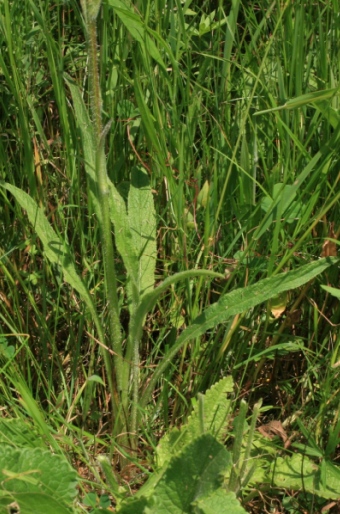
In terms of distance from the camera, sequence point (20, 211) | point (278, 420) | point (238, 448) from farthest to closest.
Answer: point (20, 211)
point (278, 420)
point (238, 448)

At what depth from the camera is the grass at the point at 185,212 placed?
62.6 inches

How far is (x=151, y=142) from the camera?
1644 mm

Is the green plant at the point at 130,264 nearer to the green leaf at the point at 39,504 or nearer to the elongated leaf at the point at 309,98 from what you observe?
the elongated leaf at the point at 309,98

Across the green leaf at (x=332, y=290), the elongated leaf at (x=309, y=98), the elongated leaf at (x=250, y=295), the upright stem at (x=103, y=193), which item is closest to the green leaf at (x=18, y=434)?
the upright stem at (x=103, y=193)

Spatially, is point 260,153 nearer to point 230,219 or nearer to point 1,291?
point 230,219

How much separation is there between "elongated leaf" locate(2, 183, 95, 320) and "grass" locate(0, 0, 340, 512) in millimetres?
56

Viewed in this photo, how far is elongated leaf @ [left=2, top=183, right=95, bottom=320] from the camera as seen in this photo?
4.98 feet

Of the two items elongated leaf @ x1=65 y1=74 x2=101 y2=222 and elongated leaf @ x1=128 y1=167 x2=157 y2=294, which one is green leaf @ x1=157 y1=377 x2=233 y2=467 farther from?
elongated leaf @ x1=65 y1=74 x2=101 y2=222

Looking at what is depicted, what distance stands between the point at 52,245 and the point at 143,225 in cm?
22

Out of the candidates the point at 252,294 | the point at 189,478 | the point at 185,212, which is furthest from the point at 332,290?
the point at 189,478

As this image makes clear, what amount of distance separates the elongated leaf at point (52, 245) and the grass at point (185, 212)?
0.06m

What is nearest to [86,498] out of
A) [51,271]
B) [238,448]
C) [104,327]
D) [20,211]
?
[238,448]

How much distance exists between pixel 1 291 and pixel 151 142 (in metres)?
0.52

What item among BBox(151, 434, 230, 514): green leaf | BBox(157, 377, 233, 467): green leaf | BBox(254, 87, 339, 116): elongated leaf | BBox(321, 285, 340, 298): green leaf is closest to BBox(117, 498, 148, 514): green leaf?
BBox(151, 434, 230, 514): green leaf
